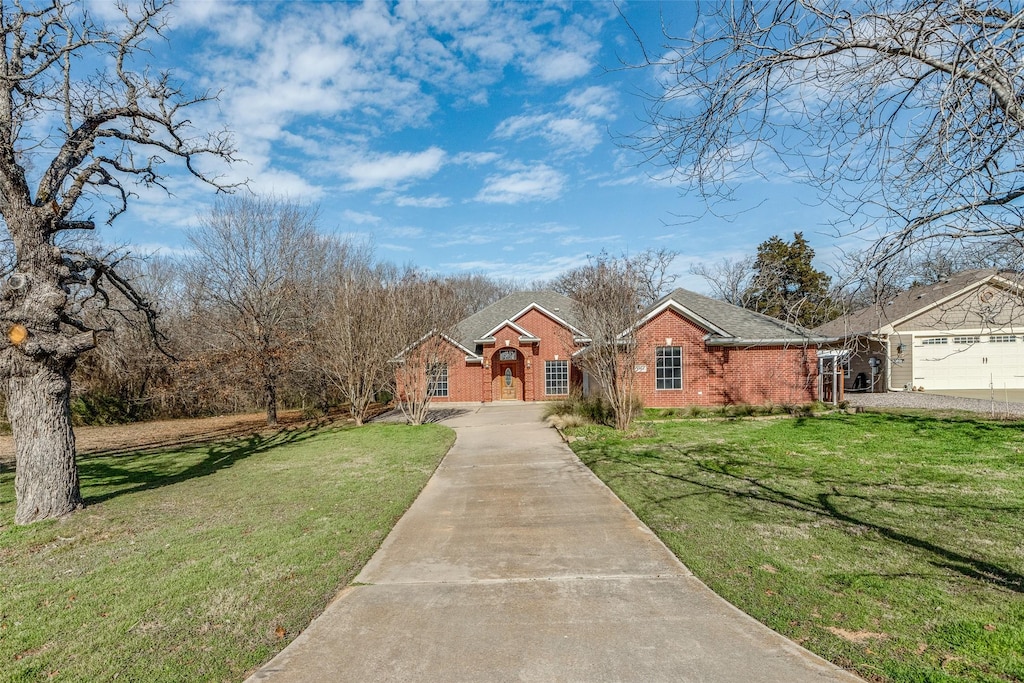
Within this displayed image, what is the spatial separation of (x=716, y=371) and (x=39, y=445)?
19576 mm

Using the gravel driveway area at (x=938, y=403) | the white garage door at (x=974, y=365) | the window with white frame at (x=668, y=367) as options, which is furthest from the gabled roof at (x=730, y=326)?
the white garage door at (x=974, y=365)

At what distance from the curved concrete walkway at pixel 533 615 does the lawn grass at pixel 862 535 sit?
400mm

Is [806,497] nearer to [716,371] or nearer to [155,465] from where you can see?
[716,371]

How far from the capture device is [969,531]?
5676 mm

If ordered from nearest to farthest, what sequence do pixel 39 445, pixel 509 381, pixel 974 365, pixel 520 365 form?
pixel 39 445 < pixel 974 365 < pixel 520 365 < pixel 509 381

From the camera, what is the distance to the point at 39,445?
7.27 metres

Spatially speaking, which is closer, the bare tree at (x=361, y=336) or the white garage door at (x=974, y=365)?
the bare tree at (x=361, y=336)

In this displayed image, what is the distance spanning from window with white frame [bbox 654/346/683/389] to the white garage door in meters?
12.2

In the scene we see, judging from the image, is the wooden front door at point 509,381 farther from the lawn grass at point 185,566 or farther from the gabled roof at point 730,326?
the lawn grass at point 185,566

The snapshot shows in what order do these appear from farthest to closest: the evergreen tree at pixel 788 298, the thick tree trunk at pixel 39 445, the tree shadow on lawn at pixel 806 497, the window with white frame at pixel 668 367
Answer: the window with white frame at pixel 668 367 < the thick tree trunk at pixel 39 445 < the tree shadow on lawn at pixel 806 497 < the evergreen tree at pixel 788 298

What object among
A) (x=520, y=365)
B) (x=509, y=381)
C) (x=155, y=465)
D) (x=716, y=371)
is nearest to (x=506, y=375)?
(x=509, y=381)

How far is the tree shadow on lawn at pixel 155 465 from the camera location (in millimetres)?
9719

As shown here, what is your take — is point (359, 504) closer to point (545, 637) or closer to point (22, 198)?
point (545, 637)

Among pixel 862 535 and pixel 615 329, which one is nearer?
pixel 862 535
